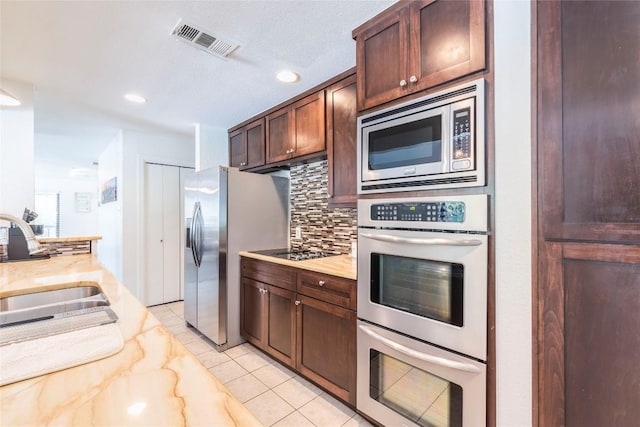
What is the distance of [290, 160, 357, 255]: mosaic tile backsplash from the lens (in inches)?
104

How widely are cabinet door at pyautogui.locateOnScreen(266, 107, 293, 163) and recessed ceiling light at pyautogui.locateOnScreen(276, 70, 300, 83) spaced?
1.11 ft

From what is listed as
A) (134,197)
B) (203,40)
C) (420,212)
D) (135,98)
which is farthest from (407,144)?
(134,197)

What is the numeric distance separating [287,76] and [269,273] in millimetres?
1596

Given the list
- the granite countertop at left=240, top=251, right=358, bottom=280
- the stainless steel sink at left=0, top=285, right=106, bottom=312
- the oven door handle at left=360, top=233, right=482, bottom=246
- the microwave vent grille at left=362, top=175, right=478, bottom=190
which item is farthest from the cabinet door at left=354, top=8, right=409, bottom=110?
the stainless steel sink at left=0, top=285, right=106, bottom=312

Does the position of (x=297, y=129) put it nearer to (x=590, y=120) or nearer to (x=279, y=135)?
(x=279, y=135)

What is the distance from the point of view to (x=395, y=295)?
155 centimetres

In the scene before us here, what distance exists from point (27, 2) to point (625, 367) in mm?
2992

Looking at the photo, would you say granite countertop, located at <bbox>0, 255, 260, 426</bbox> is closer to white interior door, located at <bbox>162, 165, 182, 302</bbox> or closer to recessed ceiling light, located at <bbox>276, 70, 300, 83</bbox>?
recessed ceiling light, located at <bbox>276, 70, 300, 83</bbox>

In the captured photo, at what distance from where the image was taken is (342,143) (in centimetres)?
208

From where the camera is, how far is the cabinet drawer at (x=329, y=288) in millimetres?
1825

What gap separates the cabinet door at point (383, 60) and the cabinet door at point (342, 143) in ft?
1.07

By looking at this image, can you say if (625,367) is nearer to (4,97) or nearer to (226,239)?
(226,239)

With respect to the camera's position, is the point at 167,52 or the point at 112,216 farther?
the point at 112,216

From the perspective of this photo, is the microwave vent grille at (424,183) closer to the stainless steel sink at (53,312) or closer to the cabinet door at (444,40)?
the cabinet door at (444,40)
